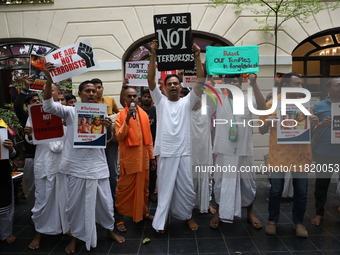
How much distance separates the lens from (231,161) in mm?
4066

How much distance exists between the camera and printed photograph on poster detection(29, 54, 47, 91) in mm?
3988

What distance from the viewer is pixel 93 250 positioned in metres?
3.58

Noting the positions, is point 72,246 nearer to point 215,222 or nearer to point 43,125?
point 43,125

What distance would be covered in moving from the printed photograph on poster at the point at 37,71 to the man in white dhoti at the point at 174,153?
1419 mm

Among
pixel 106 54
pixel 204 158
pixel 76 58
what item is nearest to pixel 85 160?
pixel 76 58

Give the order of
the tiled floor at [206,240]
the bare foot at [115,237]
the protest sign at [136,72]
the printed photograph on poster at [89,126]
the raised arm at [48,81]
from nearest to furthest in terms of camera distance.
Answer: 1. the raised arm at [48,81]
2. the printed photograph on poster at [89,126]
3. the tiled floor at [206,240]
4. the bare foot at [115,237]
5. the protest sign at [136,72]

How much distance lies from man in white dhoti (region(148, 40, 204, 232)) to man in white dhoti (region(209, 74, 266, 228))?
408mm

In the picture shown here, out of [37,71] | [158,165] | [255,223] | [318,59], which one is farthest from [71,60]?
[318,59]

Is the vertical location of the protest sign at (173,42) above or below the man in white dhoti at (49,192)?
above

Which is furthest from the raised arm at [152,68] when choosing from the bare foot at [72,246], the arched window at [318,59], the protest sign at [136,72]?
the arched window at [318,59]

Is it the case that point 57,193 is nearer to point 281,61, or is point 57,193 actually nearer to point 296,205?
point 296,205

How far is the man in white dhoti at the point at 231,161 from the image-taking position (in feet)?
13.3

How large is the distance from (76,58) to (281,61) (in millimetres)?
5611

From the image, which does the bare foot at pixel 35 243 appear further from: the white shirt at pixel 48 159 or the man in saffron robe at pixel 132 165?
the man in saffron robe at pixel 132 165
